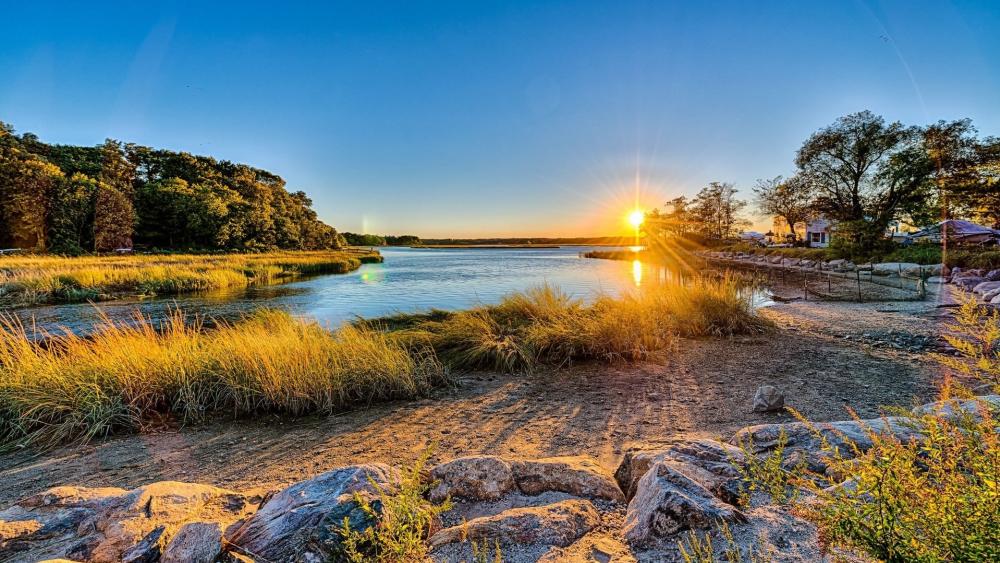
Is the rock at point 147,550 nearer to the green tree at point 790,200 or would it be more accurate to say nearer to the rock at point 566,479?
the rock at point 566,479

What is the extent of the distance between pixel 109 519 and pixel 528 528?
2140mm

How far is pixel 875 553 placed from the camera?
1183 millimetres

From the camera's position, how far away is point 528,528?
177 cm

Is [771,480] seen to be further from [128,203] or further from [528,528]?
[128,203]

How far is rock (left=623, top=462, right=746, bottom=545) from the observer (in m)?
1.68

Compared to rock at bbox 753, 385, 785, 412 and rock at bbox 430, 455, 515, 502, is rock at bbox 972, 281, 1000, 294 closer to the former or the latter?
rock at bbox 753, 385, 785, 412

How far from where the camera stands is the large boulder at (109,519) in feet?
6.00

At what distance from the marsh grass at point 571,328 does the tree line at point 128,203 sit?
123ft

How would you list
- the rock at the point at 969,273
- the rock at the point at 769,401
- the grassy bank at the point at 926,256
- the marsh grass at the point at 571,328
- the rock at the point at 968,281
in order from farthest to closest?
the grassy bank at the point at 926,256
the rock at the point at 969,273
the rock at the point at 968,281
the marsh grass at the point at 571,328
the rock at the point at 769,401

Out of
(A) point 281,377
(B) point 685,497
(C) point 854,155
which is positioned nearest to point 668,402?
(B) point 685,497

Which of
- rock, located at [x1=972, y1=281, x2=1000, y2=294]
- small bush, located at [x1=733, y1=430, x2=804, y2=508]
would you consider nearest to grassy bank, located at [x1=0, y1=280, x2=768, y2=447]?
small bush, located at [x1=733, y1=430, x2=804, y2=508]

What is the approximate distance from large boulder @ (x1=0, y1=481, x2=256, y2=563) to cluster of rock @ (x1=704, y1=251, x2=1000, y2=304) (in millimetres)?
10500

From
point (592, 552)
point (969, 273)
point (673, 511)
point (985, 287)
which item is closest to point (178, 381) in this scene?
point (592, 552)

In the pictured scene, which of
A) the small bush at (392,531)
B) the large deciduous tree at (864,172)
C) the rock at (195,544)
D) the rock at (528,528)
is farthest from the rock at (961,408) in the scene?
the large deciduous tree at (864,172)
